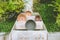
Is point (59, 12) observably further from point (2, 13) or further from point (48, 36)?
point (2, 13)

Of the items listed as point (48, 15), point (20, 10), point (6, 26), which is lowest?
point (6, 26)

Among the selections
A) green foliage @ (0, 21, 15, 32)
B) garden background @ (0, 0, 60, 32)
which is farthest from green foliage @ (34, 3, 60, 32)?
green foliage @ (0, 21, 15, 32)

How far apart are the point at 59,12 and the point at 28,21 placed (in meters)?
1.02

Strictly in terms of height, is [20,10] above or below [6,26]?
above

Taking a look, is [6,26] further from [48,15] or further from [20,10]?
[48,15]

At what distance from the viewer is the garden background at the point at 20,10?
5.21 m

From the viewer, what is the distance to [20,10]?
559cm

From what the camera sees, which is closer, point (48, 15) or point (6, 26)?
point (6, 26)

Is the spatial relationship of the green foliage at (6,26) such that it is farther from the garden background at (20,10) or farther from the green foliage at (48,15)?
the green foliage at (48,15)

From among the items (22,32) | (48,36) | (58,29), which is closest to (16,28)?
(22,32)

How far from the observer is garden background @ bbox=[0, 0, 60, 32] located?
17.1 ft

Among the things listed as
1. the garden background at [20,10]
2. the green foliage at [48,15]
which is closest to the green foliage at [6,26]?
the garden background at [20,10]

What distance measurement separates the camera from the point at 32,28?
4602mm

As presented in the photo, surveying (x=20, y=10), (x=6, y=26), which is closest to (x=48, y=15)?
(x=20, y=10)
